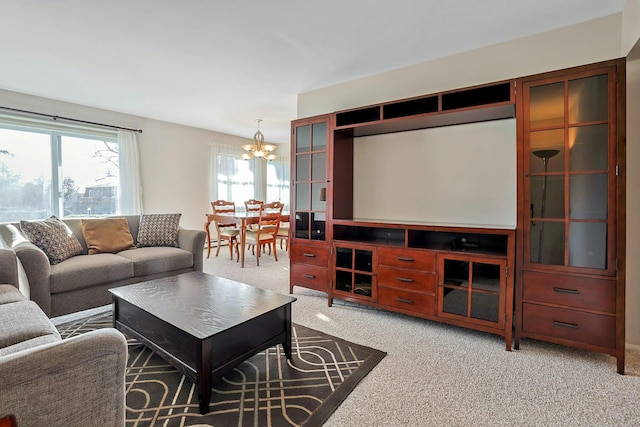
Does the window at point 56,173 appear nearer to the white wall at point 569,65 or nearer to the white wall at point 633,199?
the white wall at point 569,65

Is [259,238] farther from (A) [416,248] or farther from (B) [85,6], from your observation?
(B) [85,6]

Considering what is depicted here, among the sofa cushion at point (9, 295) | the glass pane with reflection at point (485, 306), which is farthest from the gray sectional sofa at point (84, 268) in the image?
the glass pane with reflection at point (485, 306)

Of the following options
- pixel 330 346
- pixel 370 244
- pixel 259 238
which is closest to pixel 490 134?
pixel 370 244

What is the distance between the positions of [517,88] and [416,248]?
138 centimetres

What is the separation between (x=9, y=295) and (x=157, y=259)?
1.29 m

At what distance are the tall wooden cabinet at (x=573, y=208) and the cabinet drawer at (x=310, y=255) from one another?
1.65 metres

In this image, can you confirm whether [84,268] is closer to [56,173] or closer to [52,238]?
[52,238]

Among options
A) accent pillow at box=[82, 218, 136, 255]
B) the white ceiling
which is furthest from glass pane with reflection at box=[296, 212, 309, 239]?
accent pillow at box=[82, 218, 136, 255]

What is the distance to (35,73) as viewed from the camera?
129 inches

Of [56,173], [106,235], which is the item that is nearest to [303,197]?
[106,235]

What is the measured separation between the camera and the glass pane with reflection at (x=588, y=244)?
6.28 ft

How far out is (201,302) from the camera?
6.19ft

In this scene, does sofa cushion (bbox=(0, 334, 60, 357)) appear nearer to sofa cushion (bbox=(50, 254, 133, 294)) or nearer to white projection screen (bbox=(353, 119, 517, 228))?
sofa cushion (bbox=(50, 254, 133, 294))

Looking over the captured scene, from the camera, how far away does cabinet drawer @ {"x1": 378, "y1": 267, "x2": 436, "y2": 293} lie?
245 centimetres
